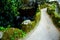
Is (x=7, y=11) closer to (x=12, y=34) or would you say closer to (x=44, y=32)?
(x=44, y=32)

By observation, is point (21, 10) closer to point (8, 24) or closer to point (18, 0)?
point (18, 0)

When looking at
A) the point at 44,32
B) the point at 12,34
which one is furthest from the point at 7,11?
the point at 12,34

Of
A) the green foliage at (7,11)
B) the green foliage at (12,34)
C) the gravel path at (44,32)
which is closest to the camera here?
the green foliage at (12,34)

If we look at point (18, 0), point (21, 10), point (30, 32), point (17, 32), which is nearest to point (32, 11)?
point (21, 10)

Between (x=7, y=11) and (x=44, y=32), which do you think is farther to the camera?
(x=7, y=11)

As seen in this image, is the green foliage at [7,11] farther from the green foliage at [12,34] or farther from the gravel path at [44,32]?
the green foliage at [12,34]

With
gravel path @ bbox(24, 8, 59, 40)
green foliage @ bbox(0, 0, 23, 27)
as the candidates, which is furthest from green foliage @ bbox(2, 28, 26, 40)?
green foliage @ bbox(0, 0, 23, 27)

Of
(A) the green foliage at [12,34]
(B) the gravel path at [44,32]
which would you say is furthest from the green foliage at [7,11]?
(A) the green foliage at [12,34]

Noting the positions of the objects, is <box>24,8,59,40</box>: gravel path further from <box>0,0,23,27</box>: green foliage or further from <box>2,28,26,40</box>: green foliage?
<box>0,0,23,27</box>: green foliage

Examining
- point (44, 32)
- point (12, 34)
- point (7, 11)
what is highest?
point (7, 11)

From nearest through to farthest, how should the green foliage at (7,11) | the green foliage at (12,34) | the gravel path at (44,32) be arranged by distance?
the green foliage at (12,34), the gravel path at (44,32), the green foliage at (7,11)

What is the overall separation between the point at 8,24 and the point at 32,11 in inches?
211

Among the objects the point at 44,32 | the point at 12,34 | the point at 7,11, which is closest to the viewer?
the point at 12,34

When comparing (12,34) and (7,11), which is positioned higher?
(7,11)
